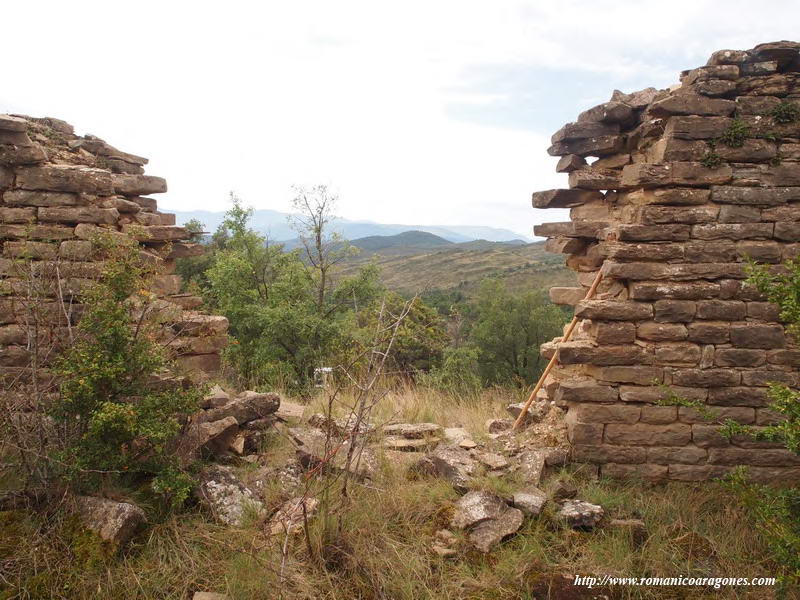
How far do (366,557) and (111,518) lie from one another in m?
1.61

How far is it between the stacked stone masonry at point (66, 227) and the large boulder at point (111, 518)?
1.19 metres

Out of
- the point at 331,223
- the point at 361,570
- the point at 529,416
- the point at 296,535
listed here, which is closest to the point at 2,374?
the point at 296,535

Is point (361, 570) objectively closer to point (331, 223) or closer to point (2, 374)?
point (2, 374)

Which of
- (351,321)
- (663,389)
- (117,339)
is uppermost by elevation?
(117,339)

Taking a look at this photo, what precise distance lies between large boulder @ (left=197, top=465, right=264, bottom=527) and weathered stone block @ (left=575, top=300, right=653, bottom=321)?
3.08m

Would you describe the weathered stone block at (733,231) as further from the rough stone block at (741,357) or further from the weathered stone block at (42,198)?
the weathered stone block at (42,198)

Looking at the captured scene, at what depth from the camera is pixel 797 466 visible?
4539mm

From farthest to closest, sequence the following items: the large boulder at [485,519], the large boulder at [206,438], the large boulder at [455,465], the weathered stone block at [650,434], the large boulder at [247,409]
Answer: the large boulder at [247,409]
the weathered stone block at [650,434]
the large boulder at [455,465]
the large boulder at [206,438]
the large boulder at [485,519]

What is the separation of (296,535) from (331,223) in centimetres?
1479

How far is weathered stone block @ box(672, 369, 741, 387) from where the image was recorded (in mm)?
4469

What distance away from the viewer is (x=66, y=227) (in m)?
4.67

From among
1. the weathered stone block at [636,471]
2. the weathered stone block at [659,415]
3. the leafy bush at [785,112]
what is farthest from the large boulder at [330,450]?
the leafy bush at [785,112]

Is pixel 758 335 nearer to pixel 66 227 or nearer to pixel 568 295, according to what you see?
pixel 568 295

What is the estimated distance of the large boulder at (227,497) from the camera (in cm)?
379
